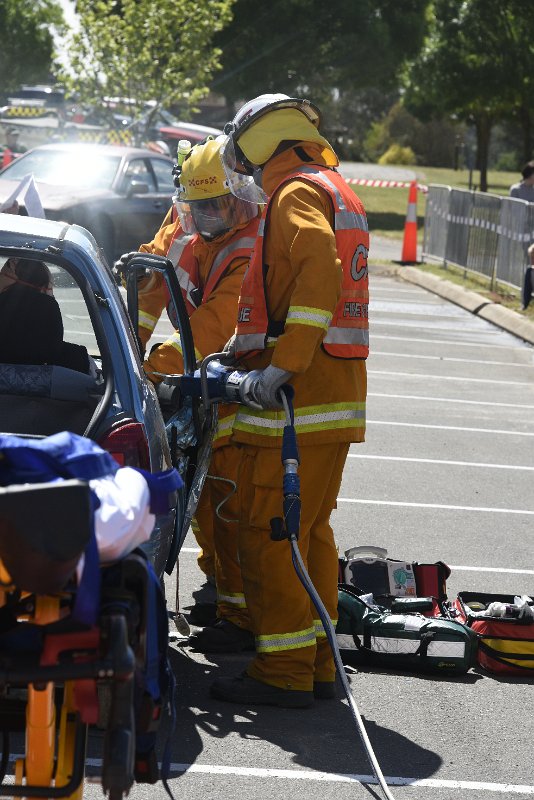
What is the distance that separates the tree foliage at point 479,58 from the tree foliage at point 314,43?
843mm

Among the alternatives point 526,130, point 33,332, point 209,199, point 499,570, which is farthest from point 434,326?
point 526,130

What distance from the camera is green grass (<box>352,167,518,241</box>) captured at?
102ft

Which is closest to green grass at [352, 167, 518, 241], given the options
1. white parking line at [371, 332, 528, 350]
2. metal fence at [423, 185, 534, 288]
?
metal fence at [423, 185, 534, 288]

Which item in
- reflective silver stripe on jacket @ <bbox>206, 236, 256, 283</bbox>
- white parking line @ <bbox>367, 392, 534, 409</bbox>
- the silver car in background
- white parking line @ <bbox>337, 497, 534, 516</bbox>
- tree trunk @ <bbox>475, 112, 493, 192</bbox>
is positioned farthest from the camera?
tree trunk @ <bbox>475, 112, 493, 192</bbox>

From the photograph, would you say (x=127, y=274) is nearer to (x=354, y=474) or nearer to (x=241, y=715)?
(x=241, y=715)

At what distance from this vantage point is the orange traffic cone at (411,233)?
22.7m

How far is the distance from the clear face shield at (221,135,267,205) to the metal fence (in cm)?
1156

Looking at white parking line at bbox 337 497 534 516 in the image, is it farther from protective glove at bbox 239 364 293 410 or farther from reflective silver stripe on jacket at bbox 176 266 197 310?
protective glove at bbox 239 364 293 410

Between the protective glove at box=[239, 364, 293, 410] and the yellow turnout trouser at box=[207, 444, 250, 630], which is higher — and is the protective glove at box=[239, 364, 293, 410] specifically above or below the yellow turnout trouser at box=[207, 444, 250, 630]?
above

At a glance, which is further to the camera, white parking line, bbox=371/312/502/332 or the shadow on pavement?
white parking line, bbox=371/312/502/332

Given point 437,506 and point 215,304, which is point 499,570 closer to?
point 437,506

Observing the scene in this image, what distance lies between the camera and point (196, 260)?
243 inches

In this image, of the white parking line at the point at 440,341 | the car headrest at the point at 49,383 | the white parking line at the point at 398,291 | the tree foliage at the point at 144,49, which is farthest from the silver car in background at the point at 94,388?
the tree foliage at the point at 144,49

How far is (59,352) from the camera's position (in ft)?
16.8
